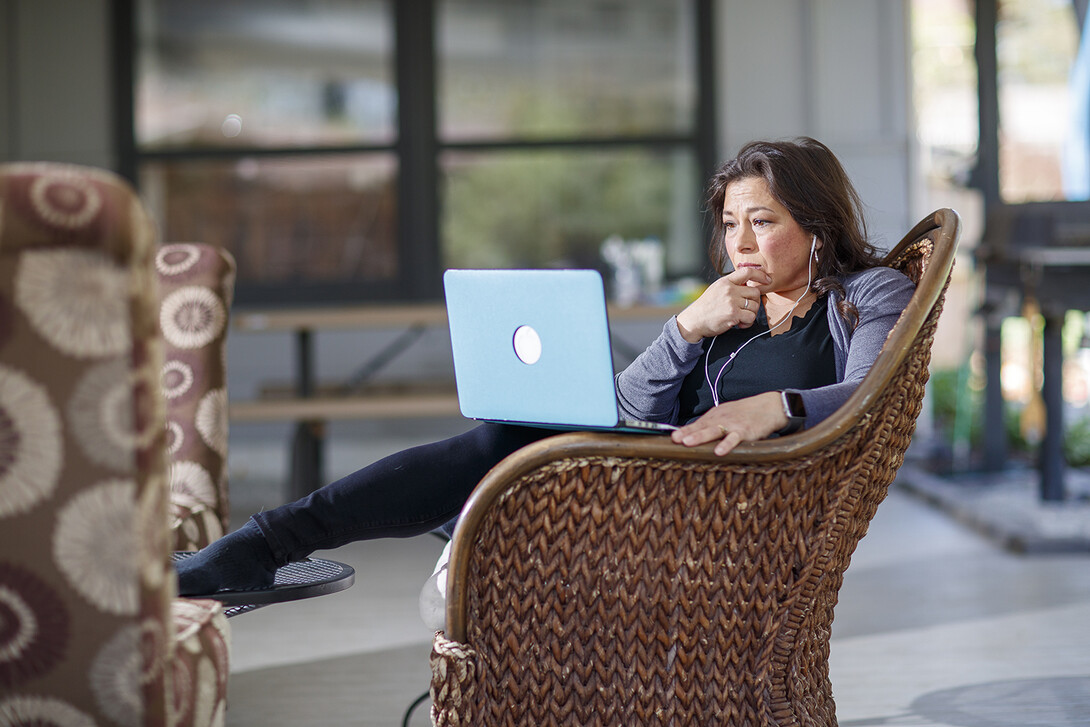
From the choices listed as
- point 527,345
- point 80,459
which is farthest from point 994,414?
point 80,459

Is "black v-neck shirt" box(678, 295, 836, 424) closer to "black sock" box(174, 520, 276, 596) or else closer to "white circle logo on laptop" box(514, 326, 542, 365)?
"white circle logo on laptop" box(514, 326, 542, 365)

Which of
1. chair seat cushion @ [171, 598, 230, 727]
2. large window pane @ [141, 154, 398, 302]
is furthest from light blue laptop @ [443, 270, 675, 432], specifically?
large window pane @ [141, 154, 398, 302]

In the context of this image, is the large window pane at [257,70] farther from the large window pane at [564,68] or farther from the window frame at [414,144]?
the large window pane at [564,68]

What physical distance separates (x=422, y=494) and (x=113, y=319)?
702mm

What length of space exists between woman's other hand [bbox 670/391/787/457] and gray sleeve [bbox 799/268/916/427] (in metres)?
0.05

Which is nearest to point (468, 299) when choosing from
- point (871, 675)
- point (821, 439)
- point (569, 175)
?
point (821, 439)

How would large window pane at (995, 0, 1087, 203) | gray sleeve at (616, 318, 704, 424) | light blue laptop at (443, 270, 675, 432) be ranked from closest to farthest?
light blue laptop at (443, 270, 675, 432) < gray sleeve at (616, 318, 704, 424) < large window pane at (995, 0, 1087, 203)

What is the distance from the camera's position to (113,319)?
1113 mm

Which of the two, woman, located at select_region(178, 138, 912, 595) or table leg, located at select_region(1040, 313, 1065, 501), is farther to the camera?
table leg, located at select_region(1040, 313, 1065, 501)

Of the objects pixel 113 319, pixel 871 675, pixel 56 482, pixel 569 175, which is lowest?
pixel 871 675

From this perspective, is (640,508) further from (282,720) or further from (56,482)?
(282,720)

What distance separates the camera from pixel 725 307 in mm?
1783

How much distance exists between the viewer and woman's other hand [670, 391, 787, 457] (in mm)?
1505

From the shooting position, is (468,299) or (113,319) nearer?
(113,319)
